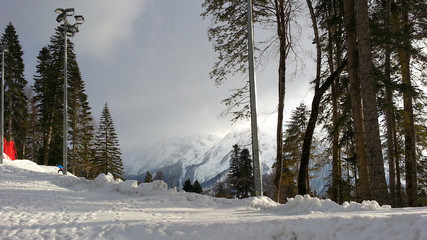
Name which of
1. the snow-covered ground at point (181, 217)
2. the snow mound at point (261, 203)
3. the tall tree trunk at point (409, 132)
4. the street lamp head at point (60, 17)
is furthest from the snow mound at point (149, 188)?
the street lamp head at point (60, 17)

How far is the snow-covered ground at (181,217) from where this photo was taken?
3.75 m

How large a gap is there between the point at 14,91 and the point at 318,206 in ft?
109

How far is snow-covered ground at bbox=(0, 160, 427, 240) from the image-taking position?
12.3 feet

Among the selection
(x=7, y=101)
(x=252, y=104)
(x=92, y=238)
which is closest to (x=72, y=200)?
(x=92, y=238)

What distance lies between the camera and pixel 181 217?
6.08 m

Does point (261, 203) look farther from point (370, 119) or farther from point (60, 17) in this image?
point (60, 17)

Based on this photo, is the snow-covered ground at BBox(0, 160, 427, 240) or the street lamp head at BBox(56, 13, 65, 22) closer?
the snow-covered ground at BBox(0, 160, 427, 240)

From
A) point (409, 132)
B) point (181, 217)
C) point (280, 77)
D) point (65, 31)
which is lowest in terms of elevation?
point (181, 217)

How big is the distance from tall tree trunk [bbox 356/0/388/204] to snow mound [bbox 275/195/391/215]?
234 centimetres

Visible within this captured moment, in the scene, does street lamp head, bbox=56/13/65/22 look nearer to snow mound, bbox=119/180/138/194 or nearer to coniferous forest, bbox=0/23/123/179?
snow mound, bbox=119/180/138/194

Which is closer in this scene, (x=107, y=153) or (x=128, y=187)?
(x=128, y=187)

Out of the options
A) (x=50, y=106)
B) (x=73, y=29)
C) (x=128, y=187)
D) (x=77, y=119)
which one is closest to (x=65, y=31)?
(x=73, y=29)

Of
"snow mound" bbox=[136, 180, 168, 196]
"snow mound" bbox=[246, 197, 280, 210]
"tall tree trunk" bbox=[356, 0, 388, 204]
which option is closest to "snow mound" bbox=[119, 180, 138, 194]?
"snow mound" bbox=[136, 180, 168, 196]

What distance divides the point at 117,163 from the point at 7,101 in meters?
17.9
